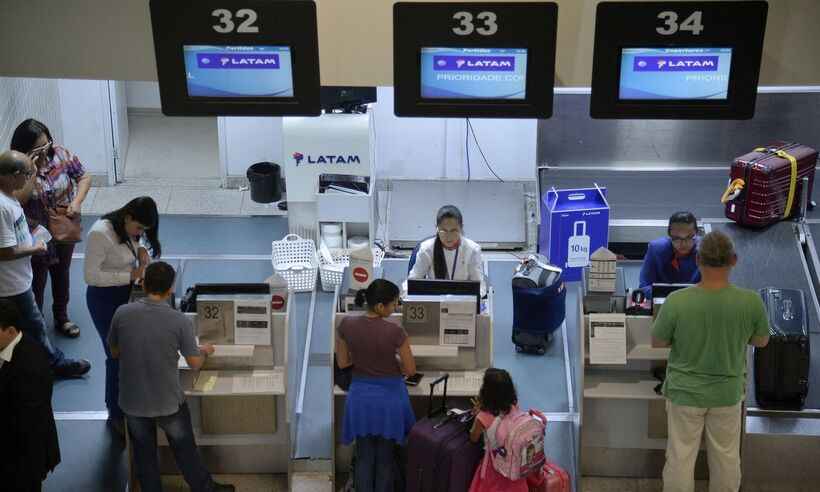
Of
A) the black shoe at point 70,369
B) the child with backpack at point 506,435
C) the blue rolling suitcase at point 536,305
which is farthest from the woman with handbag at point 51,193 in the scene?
the child with backpack at point 506,435

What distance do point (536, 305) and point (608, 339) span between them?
5.79ft

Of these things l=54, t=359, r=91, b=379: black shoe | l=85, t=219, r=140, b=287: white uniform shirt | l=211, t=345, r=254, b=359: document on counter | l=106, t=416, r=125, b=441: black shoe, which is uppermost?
l=85, t=219, r=140, b=287: white uniform shirt

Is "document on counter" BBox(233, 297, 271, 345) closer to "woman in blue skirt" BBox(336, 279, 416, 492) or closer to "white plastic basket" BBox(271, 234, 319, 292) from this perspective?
"woman in blue skirt" BBox(336, 279, 416, 492)

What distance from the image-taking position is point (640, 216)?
10367 mm

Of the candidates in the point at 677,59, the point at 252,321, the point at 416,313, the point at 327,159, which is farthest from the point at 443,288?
the point at 327,159

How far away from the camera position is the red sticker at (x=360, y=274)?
6750 mm

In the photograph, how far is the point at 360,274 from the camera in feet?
22.2

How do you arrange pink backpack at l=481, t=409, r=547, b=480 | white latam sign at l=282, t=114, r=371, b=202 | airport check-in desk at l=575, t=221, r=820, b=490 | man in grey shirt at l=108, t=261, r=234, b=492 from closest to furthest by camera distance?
1. pink backpack at l=481, t=409, r=547, b=480
2. man in grey shirt at l=108, t=261, r=234, b=492
3. airport check-in desk at l=575, t=221, r=820, b=490
4. white latam sign at l=282, t=114, r=371, b=202

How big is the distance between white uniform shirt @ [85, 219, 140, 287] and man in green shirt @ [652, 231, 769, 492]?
9.79ft

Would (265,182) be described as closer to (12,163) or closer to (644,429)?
(12,163)

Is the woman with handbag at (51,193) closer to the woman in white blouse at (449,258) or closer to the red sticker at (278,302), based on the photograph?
the red sticker at (278,302)

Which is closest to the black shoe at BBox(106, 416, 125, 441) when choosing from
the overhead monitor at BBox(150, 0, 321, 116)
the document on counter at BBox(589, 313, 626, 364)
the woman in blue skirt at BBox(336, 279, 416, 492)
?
the woman in blue skirt at BBox(336, 279, 416, 492)

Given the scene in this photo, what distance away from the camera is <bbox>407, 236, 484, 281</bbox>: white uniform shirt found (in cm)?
718

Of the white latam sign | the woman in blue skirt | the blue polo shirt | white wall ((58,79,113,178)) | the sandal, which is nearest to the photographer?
the woman in blue skirt
